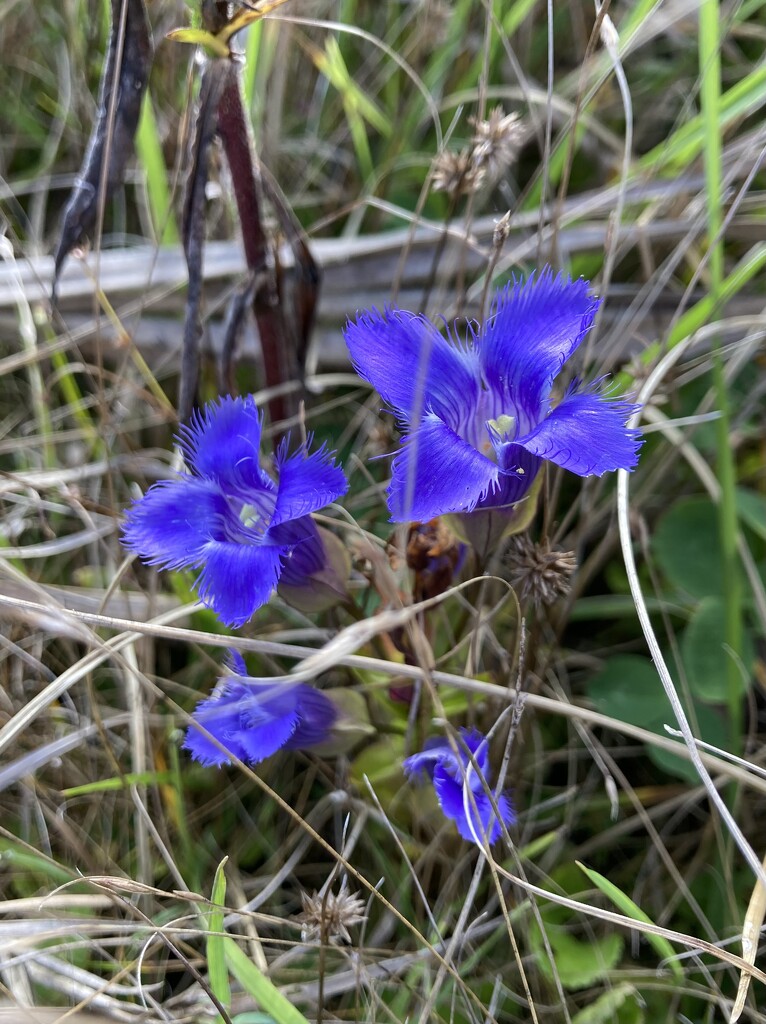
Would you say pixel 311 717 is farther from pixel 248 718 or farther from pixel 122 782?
pixel 122 782

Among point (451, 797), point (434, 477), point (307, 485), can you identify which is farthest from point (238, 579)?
point (451, 797)

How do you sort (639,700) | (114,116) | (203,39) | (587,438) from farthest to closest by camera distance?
(639,700) < (114,116) < (203,39) < (587,438)

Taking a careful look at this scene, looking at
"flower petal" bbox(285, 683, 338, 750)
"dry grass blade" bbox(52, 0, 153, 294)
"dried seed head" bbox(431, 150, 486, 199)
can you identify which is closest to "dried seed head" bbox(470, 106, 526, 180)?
"dried seed head" bbox(431, 150, 486, 199)

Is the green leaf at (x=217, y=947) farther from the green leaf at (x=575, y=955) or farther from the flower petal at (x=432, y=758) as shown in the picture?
the green leaf at (x=575, y=955)

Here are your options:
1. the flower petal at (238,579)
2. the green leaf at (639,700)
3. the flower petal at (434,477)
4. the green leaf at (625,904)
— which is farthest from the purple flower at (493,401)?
the green leaf at (639,700)

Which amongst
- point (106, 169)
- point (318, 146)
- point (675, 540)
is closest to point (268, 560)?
point (106, 169)

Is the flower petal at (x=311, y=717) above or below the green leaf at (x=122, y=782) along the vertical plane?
above

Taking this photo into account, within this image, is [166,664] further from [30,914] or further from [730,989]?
[730,989]
